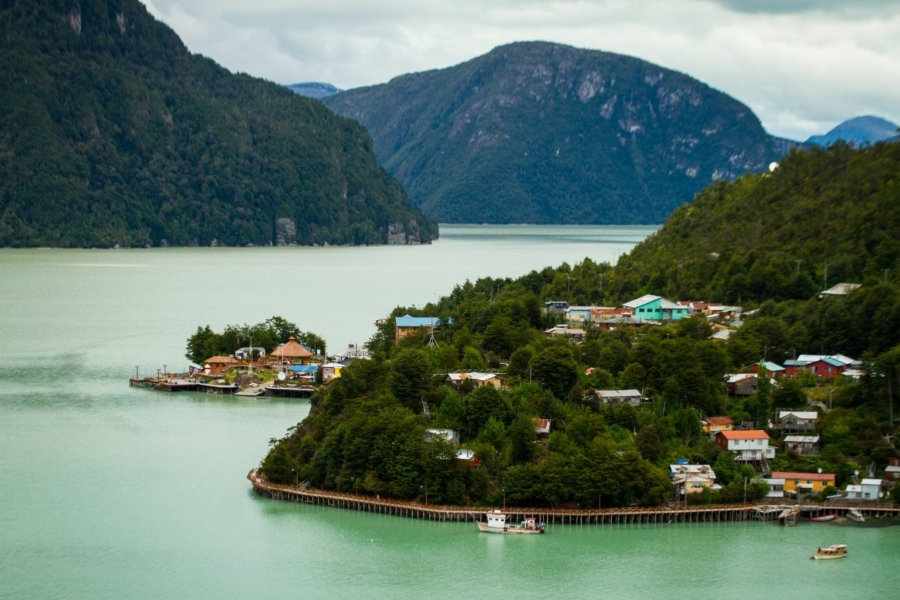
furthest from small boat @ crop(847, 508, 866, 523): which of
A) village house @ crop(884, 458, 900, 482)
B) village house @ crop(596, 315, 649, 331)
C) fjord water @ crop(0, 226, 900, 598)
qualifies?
village house @ crop(596, 315, 649, 331)

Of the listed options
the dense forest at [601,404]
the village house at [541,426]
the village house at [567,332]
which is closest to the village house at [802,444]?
the dense forest at [601,404]

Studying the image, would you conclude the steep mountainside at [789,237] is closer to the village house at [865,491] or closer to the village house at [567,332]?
the village house at [567,332]

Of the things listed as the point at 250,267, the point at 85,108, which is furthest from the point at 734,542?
the point at 85,108

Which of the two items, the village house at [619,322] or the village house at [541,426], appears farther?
the village house at [619,322]

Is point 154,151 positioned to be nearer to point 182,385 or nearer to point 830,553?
point 182,385

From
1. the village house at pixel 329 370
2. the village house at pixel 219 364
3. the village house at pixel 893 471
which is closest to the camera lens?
the village house at pixel 893 471

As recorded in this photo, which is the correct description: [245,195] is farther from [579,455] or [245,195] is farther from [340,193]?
[579,455]
